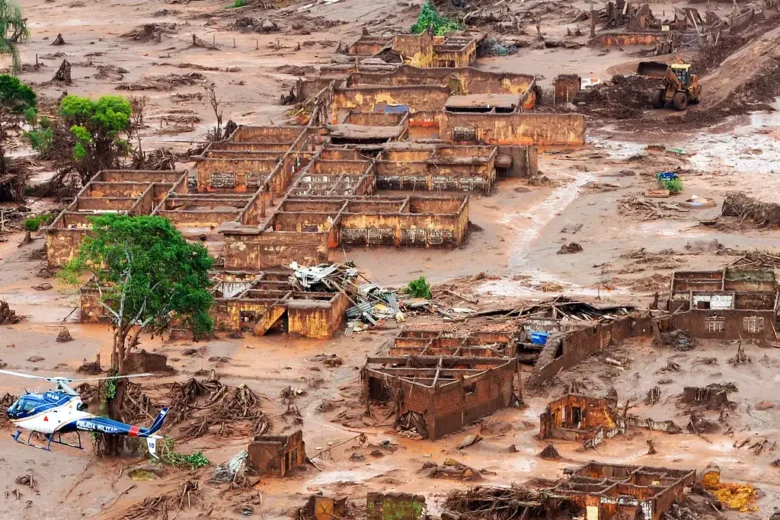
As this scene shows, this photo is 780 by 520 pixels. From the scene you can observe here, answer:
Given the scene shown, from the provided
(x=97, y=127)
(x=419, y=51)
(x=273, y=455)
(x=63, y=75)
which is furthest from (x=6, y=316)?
(x=419, y=51)

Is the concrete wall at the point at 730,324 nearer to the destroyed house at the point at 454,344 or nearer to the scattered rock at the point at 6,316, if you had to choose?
the destroyed house at the point at 454,344

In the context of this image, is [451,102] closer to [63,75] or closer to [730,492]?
[63,75]

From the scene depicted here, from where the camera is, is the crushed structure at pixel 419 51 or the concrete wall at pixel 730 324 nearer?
the concrete wall at pixel 730 324

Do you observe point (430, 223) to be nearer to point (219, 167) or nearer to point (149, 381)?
point (219, 167)

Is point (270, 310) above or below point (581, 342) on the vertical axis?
above

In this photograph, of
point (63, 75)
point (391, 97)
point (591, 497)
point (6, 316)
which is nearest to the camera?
point (591, 497)

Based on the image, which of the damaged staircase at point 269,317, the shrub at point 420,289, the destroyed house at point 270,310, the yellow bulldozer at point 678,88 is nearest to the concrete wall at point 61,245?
the destroyed house at point 270,310

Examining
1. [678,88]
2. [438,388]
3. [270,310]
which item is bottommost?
[270,310]
